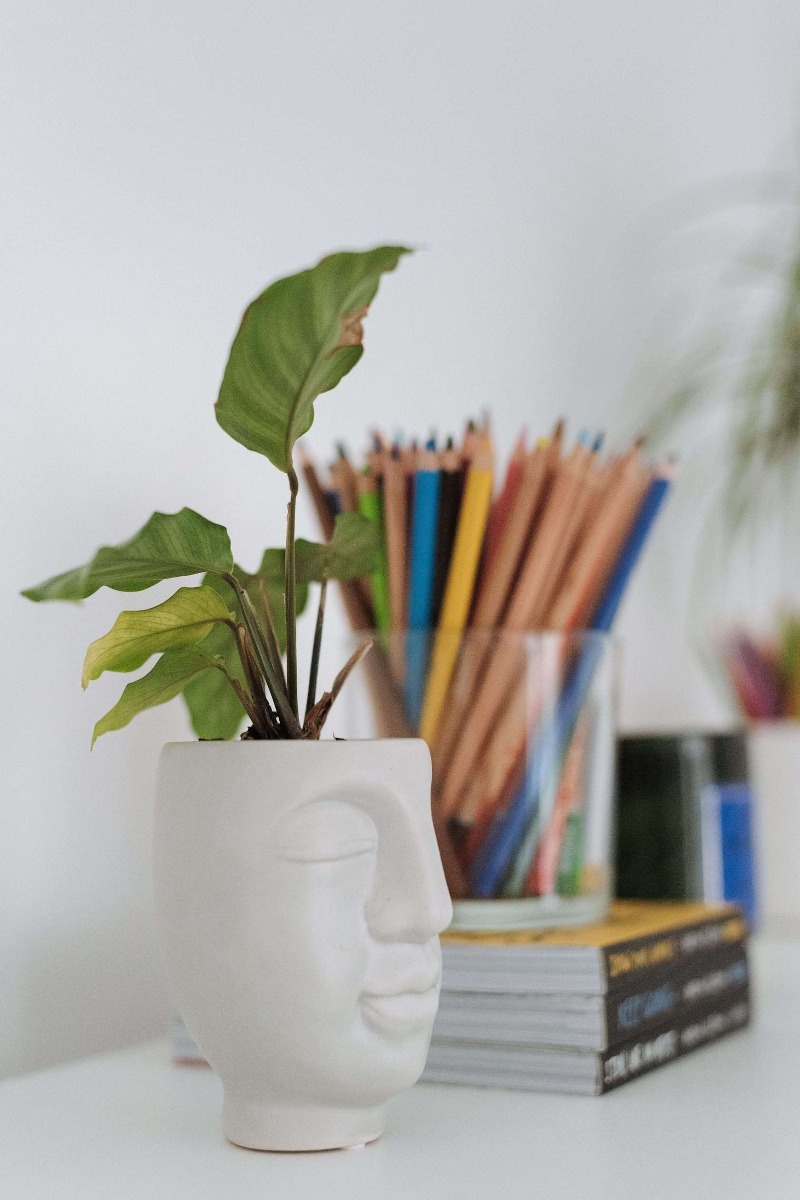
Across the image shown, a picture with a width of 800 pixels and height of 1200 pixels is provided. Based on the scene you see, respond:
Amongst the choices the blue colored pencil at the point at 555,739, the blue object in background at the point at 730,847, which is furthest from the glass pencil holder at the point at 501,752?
the blue object in background at the point at 730,847

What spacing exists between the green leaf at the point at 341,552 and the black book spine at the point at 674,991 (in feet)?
0.66

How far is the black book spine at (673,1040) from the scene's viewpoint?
0.52 metres

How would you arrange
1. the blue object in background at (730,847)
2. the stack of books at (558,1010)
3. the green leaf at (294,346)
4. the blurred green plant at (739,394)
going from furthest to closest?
the blurred green plant at (739,394)
the blue object in background at (730,847)
the stack of books at (558,1010)
the green leaf at (294,346)

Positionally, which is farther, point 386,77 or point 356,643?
point 386,77

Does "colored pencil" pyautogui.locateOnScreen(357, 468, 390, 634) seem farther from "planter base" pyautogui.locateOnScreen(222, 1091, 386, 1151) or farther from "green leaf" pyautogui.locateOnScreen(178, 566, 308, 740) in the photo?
"planter base" pyautogui.locateOnScreen(222, 1091, 386, 1151)

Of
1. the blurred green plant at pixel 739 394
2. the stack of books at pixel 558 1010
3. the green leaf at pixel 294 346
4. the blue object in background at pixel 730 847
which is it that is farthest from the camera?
the blurred green plant at pixel 739 394

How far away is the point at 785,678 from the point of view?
111 cm

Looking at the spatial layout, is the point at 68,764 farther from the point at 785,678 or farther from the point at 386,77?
the point at 785,678

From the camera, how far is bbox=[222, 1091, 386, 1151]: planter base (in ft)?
1.38

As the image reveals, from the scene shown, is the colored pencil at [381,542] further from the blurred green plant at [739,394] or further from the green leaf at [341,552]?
the blurred green plant at [739,394]

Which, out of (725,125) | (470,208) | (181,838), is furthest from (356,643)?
(725,125)

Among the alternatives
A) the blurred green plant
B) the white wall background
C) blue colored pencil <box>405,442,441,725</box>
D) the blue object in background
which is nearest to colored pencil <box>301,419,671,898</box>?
blue colored pencil <box>405,442,441,725</box>

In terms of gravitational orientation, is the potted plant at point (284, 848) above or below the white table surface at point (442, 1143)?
above

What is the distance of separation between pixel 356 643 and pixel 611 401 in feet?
1.76
